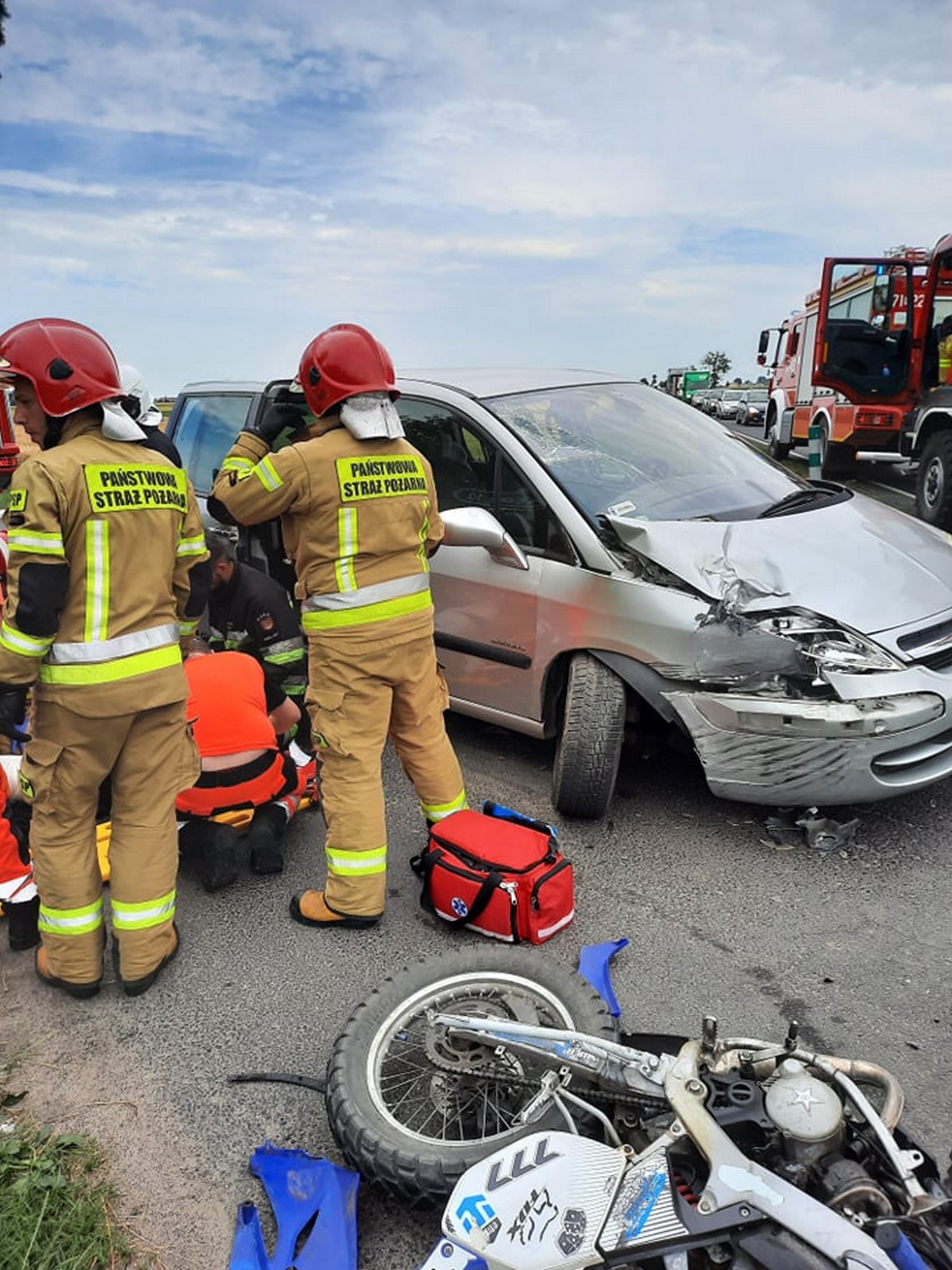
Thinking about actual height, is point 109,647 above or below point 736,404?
below

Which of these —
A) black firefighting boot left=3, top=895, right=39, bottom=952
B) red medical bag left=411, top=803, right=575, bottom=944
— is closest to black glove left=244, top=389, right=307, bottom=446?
red medical bag left=411, top=803, right=575, bottom=944

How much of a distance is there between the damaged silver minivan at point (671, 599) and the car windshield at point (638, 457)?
1 cm

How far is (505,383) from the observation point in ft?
14.0

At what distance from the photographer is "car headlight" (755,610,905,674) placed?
316cm

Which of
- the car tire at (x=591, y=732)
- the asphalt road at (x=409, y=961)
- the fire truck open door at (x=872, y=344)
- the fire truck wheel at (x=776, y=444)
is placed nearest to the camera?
the asphalt road at (x=409, y=961)

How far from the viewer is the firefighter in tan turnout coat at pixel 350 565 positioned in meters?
3.01

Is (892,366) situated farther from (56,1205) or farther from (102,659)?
A: (56,1205)

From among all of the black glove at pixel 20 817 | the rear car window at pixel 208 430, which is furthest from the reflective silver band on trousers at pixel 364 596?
the rear car window at pixel 208 430

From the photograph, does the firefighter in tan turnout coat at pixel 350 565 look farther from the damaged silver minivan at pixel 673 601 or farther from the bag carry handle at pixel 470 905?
the damaged silver minivan at pixel 673 601

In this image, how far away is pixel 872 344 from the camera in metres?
10.7

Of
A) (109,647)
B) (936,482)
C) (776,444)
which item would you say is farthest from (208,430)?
(776,444)

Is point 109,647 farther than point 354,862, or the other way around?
point 354,862

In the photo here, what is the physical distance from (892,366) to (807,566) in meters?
8.53

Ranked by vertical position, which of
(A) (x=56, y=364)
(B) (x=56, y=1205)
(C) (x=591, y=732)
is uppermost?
(A) (x=56, y=364)
